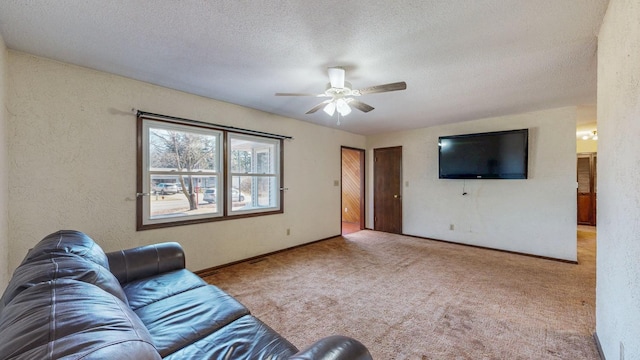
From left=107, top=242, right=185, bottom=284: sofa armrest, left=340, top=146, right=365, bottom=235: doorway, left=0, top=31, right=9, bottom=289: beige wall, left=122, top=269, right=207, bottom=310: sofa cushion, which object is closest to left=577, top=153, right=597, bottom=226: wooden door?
left=340, top=146, right=365, bottom=235: doorway

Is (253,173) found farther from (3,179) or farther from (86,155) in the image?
(3,179)

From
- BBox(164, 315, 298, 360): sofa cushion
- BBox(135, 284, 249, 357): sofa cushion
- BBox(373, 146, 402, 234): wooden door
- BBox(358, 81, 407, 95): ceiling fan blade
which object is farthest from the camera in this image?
BBox(373, 146, 402, 234): wooden door

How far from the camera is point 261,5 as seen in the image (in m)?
1.58

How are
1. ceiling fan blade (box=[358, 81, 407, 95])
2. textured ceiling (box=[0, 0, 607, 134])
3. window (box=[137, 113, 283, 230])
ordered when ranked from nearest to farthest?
textured ceiling (box=[0, 0, 607, 134]), ceiling fan blade (box=[358, 81, 407, 95]), window (box=[137, 113, 283, 230])

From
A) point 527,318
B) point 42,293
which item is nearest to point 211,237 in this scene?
point 42,293

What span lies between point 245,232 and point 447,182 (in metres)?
3.83

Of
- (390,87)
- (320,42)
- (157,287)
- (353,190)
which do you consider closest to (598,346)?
(390,87)

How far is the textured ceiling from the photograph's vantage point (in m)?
1.61

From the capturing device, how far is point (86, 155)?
251 centimetres

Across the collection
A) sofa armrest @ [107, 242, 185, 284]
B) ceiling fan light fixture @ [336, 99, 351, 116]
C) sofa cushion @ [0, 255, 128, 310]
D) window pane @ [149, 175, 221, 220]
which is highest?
ceiling fan light fixture @ [336, 99, 351, 116]

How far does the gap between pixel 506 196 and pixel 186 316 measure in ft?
15.9

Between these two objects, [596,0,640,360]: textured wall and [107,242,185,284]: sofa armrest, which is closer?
[596,0,640,360]: textured wall

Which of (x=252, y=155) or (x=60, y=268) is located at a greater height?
(x=252, y=155)

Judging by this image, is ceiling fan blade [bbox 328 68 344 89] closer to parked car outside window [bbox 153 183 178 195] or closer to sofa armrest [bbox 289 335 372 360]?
sofa armrest [bbox 289 335 372 360]
